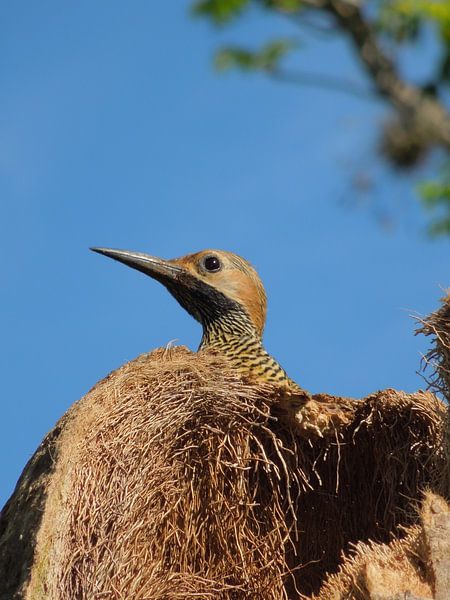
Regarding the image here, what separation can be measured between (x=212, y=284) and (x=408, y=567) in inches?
131

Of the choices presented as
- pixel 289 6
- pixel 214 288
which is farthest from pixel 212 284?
pixel 289 6

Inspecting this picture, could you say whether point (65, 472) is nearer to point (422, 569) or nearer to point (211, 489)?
point (211, 489)

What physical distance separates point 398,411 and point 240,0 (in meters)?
4.33

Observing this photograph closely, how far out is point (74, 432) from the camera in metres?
5.71

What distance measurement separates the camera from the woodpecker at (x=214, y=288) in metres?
7.75

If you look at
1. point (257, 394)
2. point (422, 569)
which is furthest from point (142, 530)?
point (422, 569)

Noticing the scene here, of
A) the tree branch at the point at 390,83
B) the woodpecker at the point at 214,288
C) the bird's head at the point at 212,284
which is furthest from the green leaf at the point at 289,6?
the bird's head at the point at 212,284

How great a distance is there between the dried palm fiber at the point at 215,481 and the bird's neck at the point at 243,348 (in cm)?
38

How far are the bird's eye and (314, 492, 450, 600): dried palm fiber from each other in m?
3.06

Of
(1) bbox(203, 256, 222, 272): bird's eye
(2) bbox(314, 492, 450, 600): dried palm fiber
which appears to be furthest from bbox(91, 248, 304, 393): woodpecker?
(2) bbox(314, 492, 450, 600): dried palm fiber

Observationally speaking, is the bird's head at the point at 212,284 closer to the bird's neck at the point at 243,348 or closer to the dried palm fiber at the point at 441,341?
the bird's neck at the point at 243,348

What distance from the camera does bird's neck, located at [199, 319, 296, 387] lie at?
6.92 metres

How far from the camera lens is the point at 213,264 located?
805 centimetres

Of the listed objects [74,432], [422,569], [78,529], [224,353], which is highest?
[224,353]
